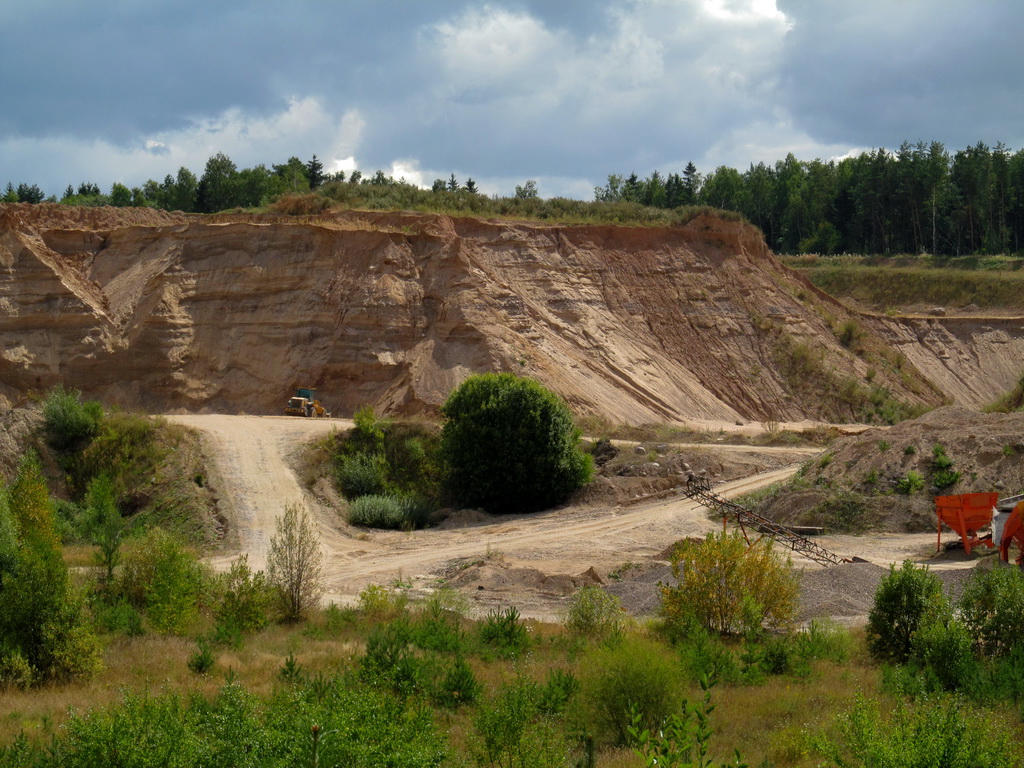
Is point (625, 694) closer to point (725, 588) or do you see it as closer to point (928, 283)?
point (725, 588)

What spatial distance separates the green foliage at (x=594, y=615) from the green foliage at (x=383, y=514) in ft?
43.7

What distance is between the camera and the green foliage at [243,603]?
14680 mm

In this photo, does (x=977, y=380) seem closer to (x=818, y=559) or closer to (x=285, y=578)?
(x=818, y=559)

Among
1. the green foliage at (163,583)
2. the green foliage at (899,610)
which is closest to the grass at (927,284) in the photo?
the green foliage at (899,610)

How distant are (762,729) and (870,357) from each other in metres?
45.0

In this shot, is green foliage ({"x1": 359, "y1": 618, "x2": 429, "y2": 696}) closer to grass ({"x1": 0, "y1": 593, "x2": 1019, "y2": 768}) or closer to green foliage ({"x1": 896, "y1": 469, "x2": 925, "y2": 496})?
grass ({"x1": 0, "y1": 593, "x2": 1019, "y2": 768})

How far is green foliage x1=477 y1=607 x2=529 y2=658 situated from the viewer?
13323mm

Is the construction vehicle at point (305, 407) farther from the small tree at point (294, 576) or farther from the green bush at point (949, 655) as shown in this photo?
the green bush at point (949, 655)

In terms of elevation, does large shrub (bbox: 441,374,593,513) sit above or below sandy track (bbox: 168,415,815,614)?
above

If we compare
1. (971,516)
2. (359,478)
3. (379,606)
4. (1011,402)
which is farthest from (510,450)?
(1011,402)

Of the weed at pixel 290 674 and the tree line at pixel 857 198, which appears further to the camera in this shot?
the tree line at pixel 857 198

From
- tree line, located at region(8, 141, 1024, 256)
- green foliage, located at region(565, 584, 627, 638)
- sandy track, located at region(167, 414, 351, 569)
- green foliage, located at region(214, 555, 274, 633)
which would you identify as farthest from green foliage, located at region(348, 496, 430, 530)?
tree line, located at region(8, 141, 1024, 256)

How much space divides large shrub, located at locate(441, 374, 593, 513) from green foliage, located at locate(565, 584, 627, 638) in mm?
14492

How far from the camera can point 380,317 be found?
4125cm
